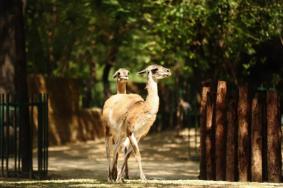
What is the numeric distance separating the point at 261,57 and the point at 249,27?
2.63 metres

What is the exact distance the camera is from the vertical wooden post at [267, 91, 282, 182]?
1437cm

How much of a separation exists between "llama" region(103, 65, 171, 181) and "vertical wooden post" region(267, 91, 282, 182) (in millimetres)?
2229

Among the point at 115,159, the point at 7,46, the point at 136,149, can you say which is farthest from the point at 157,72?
the point at 7,46

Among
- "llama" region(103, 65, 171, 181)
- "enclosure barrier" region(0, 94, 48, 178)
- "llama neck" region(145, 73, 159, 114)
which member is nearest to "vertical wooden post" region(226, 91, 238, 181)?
"llama" region(103, 65, 171, 181)

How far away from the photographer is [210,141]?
49.6 feet

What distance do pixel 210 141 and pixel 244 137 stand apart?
826mm

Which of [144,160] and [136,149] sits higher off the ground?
[136,149]

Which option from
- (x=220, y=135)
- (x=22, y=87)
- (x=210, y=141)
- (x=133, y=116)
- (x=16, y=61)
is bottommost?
(x=210, y=141)

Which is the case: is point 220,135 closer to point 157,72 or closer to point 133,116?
point 157,72

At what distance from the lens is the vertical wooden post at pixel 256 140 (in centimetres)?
1441

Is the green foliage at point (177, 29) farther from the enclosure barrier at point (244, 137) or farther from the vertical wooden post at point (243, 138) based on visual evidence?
the vertical wooden post at point (243, 138)

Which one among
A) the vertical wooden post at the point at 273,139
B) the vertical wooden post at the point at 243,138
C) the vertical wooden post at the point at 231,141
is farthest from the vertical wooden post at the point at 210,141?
the vertical wooden post at the point at 273,139

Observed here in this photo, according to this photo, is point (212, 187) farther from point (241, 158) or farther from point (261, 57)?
point (261, 57)

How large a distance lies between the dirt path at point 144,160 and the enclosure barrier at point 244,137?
82.7 inches
